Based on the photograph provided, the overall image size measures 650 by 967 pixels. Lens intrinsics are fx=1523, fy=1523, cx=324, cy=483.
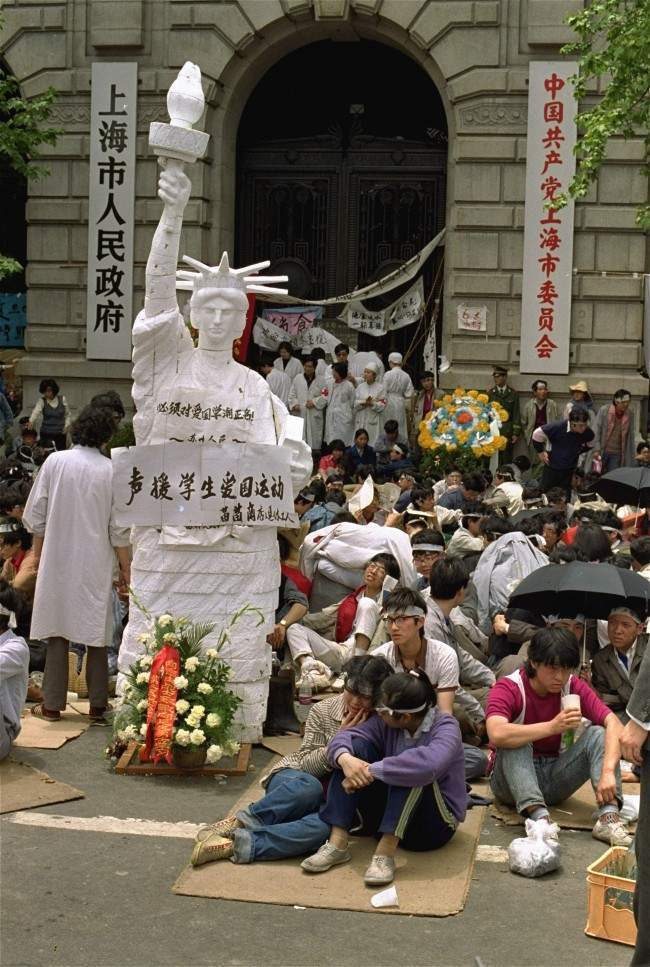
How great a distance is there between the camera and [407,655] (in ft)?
26.8

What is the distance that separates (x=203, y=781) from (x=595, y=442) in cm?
1086

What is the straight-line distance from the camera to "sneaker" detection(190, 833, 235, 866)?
7.17m

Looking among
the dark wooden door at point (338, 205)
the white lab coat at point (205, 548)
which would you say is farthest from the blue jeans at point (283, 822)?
the dark wooden door at point (338, 205)

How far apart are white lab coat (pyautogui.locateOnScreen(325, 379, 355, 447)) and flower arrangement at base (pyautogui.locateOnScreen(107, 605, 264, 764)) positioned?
11514 millimetres

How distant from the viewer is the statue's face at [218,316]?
899 centimetres

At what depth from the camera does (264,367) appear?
2072 cm

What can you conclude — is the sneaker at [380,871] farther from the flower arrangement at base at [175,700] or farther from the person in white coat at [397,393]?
the person in white coat at [397,393]

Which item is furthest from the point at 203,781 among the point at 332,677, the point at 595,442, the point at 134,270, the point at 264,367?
the point at 134,270

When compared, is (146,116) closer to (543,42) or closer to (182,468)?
(543,42)

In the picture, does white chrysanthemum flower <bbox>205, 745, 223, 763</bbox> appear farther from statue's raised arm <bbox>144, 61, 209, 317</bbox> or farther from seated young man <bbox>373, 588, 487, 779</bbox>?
statue's raised arm <bbox>144, 61, 209, 317</bbox>

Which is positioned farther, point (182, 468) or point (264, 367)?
point (264, 367)

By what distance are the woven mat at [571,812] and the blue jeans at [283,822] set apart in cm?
111

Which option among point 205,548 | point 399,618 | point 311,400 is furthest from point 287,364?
point 399,618

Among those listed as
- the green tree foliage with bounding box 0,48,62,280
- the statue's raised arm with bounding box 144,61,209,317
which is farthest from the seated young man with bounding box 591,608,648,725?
the green tree foliage with bounding box 0,48,62,280
